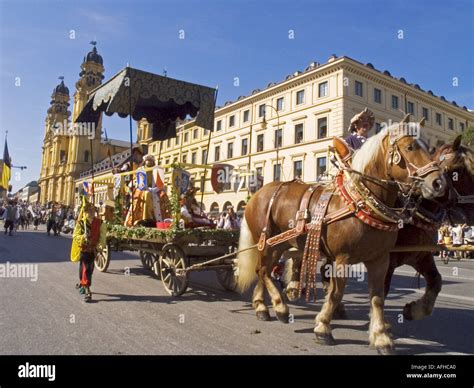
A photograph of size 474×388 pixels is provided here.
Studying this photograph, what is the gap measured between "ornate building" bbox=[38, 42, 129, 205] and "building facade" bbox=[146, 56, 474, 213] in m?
36.4

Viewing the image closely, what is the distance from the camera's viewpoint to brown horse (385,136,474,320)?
4.49 meters

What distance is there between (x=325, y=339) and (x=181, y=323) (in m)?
1.79

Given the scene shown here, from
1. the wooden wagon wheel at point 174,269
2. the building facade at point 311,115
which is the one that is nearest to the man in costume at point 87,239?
the wooden wagon wheel at point 174,269

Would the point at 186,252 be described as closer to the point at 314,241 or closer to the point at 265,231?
the point at 265,231

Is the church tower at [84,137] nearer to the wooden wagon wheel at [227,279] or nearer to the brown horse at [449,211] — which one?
the wooden wagon wheel at [227,279]

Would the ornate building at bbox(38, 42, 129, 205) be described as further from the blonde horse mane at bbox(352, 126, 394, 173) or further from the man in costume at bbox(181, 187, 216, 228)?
the blonde horse mane at bbox(352, 126, 394, 173)

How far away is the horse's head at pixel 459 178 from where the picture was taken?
4543 millimetres

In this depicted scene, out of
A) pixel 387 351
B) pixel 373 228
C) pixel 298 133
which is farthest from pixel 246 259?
pixel 298 133

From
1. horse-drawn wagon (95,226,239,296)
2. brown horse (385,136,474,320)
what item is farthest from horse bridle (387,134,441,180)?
horse-drawn wagon (95,226,239,296)

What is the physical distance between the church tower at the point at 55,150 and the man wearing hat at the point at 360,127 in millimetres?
85298

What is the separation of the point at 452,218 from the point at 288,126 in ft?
112

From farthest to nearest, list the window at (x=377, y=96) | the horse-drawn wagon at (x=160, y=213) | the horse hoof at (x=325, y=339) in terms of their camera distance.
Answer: the window at (x=377, y=96) < the horse-drawn wagon at (x=160, y=213) < the horse hoof at (x=325, y=339)
